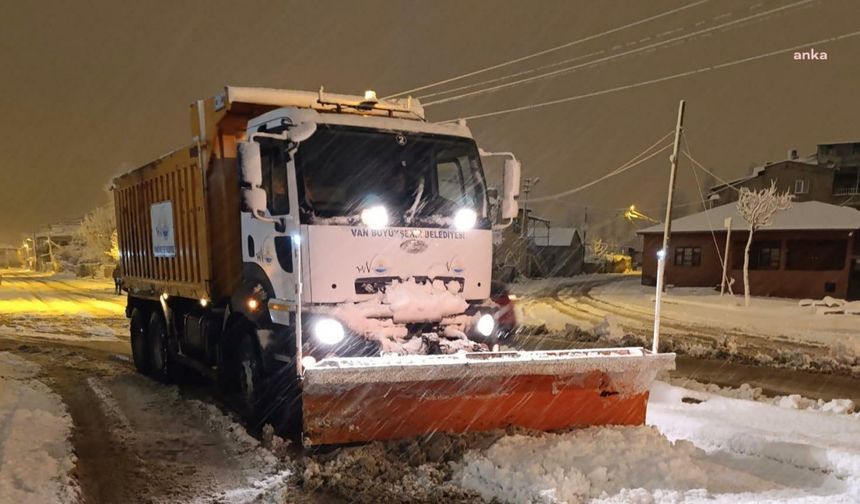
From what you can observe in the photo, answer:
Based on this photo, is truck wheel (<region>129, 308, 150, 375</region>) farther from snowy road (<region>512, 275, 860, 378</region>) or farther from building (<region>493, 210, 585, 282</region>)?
building (<region>493, 210, 585, 282</region>)

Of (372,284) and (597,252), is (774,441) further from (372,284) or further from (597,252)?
(597,252)

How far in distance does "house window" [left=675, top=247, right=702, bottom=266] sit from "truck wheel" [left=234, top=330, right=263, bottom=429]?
30.9 meters

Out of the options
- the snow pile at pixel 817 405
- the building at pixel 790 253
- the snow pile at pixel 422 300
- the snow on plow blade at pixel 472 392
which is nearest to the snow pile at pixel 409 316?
the snow pile at pixel 422 300

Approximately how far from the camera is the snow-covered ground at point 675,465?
3.91 metres

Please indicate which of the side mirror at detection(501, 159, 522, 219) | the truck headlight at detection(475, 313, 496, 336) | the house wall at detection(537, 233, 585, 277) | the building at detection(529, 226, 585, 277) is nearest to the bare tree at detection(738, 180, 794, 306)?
the side mirror at detection(501, 159, 522, 219)

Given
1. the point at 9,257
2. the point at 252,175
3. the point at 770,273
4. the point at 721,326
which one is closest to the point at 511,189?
the point at 252,175

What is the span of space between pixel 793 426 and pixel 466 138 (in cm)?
452

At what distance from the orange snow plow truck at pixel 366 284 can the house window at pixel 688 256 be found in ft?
96.6

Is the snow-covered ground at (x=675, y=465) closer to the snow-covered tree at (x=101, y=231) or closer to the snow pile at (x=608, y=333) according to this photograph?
the snow pile at (x=608, y=333)

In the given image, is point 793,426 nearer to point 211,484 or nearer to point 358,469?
point 358,469

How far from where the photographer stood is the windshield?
507 centimetres

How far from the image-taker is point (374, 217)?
5086 millimetres

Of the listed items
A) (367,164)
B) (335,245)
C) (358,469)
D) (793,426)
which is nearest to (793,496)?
(793,426)

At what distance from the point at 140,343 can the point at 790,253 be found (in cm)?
2949
